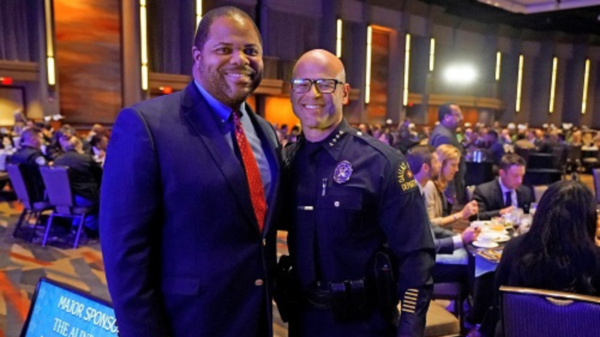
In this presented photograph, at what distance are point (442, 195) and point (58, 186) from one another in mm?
3937

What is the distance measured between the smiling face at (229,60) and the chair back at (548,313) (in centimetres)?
128

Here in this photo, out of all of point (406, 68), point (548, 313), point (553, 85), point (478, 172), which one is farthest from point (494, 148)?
point (553, 85)

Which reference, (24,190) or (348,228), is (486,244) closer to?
(348,228)

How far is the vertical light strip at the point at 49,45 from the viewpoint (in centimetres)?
1056

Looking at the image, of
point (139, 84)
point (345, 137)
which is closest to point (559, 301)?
point (345, 137)

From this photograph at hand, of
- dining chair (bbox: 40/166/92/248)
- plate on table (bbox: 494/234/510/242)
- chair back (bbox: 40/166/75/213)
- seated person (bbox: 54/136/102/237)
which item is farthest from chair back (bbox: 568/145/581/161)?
chair back (bbox: 40/166/75/213)

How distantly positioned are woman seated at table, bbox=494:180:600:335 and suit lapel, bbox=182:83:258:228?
137cm

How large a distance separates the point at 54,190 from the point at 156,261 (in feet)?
15.1

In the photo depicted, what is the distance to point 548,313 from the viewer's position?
183 cm

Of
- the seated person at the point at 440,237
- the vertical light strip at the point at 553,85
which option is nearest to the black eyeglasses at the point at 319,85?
the seated person at the point at 440,237

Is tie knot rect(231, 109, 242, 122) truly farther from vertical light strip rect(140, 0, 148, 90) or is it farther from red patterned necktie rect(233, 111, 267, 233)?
vertical light strip rect(140, 0, 148, 90)

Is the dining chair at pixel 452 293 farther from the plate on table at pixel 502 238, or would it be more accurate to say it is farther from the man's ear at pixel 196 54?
the man's ear at pixel 196 54

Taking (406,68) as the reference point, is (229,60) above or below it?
below

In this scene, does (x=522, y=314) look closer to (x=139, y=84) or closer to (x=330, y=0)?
(x=139, y=84)
